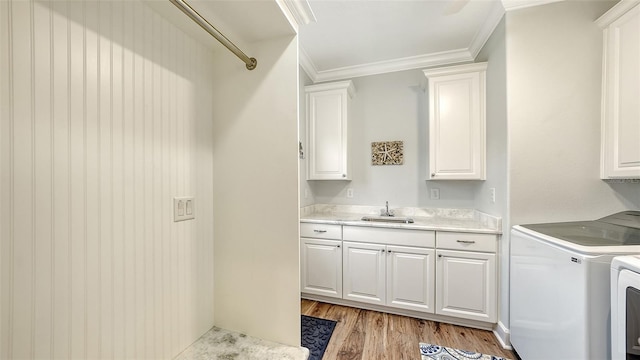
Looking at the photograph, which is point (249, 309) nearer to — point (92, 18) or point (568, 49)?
point (92, 18)

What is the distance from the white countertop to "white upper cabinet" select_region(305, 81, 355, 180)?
1.47 feet

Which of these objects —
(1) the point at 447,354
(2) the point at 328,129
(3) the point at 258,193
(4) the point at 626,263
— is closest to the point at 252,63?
(3) the point at 258,193

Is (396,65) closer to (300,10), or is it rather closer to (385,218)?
(385,218)

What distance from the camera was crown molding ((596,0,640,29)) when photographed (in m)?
1.41

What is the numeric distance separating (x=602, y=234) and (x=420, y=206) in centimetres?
143

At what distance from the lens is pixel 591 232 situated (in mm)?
1360

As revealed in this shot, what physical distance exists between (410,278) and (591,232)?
1232 mm

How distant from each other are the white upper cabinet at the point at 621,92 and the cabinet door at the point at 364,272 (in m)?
1.69

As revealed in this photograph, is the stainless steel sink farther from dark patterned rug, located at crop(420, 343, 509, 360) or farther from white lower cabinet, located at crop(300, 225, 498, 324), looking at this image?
dark patterned rug, located at crop(420, 343, 509, 360)

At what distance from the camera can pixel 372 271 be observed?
2236 millimetres

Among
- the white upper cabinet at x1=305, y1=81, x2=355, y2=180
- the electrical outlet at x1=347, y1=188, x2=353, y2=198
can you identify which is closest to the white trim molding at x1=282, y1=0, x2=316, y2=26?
the white upper cabinet at x1=305, y1=81, x2=355, y2=180

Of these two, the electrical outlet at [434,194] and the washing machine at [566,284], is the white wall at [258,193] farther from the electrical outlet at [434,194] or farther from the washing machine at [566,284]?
the electrical outlet at [434,194]

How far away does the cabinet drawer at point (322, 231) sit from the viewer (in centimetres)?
235

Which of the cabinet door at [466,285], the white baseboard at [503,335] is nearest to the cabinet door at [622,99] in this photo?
the cabinet door at [466,285]
